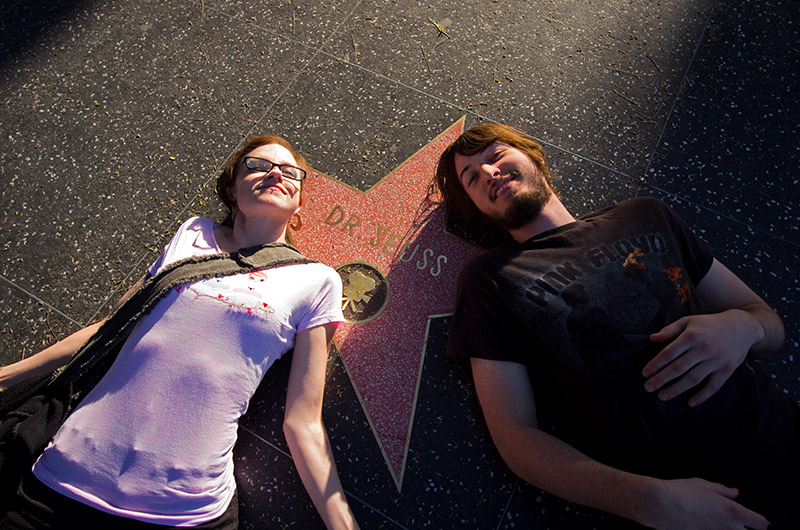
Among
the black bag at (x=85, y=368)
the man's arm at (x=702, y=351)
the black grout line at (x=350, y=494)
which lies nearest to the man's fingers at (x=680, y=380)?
the man's arm at (x=702, y=351)

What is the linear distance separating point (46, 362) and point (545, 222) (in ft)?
7.03

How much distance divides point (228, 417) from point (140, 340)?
44cm

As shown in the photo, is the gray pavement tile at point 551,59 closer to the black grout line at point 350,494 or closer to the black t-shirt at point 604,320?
the black t-shirt at point 604,320

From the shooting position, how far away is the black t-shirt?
170cm

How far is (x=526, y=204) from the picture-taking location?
2.00 m

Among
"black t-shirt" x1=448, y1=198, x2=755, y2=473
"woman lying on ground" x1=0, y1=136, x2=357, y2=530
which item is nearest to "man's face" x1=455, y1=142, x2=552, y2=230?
"black t-shirt" x1=448, y1=198, x2=755, y2=473

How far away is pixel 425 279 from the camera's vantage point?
7.84 feet

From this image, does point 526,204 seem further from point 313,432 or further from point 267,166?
point 313,432

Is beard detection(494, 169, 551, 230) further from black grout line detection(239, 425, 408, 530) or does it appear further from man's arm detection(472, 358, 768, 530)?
black grout line detection(239, 425, 408, 530)

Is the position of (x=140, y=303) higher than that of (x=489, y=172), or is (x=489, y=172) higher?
(x=489, y=172)

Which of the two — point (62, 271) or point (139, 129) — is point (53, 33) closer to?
point (139, 129)

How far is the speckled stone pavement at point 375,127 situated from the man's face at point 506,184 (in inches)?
20.6

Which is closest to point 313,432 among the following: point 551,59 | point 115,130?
point 115,130

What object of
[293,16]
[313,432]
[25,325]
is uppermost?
[293,16]
